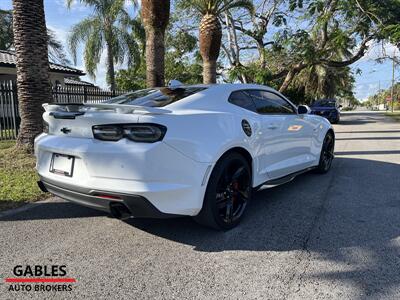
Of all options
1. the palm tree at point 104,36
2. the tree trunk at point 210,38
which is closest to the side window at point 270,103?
the tree trunk at point 210,38

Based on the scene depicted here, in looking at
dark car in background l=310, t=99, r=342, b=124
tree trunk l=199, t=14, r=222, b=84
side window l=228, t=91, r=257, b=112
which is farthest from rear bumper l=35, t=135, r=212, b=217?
dark car in background l=310, t=99, r=342, b=124

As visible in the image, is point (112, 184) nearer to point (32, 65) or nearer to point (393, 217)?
point (393, 217)

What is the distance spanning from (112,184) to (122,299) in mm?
976

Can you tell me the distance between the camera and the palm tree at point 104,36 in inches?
978

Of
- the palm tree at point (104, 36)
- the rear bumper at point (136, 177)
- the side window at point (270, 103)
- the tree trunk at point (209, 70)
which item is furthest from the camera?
the palm tree at point (104, 36)

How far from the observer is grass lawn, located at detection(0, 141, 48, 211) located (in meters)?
4.79

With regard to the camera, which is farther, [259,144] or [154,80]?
[154,80]

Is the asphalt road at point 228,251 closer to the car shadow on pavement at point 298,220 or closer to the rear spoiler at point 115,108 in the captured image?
the car shadow on pavement at point 298,220

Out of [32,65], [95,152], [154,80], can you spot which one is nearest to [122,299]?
[95,152]

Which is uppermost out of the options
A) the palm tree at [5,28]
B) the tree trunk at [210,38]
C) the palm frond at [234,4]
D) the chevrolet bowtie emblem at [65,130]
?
the palm tree at [5,28]

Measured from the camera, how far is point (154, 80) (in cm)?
905

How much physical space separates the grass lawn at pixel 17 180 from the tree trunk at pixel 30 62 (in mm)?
411

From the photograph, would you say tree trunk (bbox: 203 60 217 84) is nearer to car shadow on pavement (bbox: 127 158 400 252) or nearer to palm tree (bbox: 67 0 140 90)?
car shadow on pavement (bbox: 127 158 400 252)

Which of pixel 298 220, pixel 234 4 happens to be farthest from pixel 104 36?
pixel 298 220
